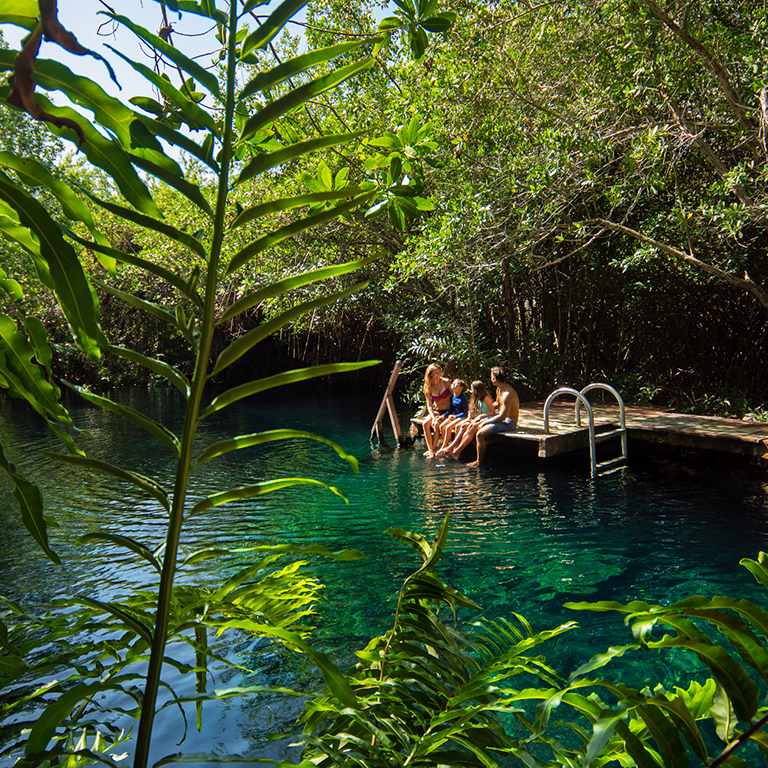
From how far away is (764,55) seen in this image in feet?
19.8

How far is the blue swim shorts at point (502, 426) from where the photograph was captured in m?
8.45

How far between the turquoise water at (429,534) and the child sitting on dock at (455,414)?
589 millimetres

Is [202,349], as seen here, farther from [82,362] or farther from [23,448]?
[82,362]

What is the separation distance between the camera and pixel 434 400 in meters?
9.64

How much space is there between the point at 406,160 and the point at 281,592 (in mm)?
917

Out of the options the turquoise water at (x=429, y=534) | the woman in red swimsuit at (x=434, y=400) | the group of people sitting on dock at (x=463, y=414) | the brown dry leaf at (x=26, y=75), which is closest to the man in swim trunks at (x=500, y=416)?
the group of people sitting on dock at (x=463, y=414)

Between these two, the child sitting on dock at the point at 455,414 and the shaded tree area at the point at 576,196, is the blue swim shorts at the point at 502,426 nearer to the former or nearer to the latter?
the child sitting on dock at the point at 455,414

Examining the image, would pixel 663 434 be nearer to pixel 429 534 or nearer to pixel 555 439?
pixel 555 439

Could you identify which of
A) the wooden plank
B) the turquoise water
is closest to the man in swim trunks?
the wooden plank

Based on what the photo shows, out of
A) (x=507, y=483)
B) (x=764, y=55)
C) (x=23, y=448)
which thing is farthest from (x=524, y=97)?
(x=23, y=448)

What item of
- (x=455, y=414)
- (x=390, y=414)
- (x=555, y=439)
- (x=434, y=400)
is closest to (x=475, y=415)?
(x=455, y=414)

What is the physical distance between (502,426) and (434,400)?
1493 mm

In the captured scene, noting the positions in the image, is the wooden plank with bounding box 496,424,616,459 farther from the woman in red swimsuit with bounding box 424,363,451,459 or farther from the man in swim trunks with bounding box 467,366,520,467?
the woman in red swimsuit with bounding box 424,363,451,459

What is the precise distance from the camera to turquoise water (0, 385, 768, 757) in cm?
378
